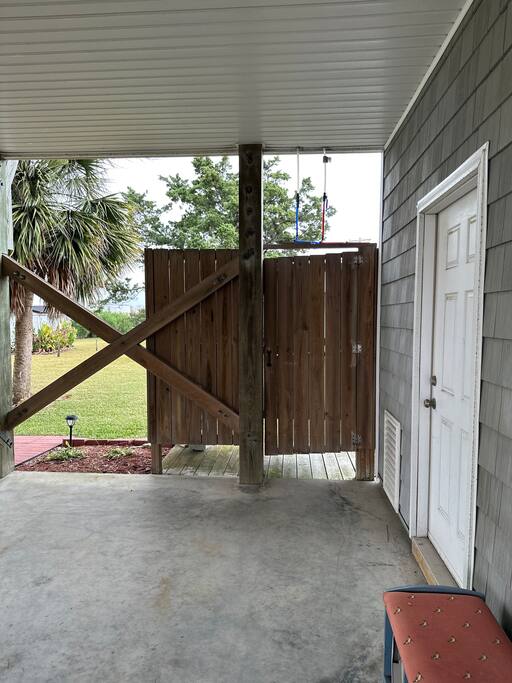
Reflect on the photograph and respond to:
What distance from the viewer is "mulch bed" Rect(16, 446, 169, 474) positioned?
404 centimetres

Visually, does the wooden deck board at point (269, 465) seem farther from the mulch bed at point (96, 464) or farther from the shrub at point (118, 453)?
the shrub at point (118, 453)

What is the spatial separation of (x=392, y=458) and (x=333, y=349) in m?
0.95

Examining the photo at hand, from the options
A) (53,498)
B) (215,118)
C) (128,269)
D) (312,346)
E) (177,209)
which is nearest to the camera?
(215,118)

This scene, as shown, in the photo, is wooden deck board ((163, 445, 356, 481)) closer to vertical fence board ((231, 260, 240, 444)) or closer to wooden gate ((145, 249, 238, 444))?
wooden gate ((145, 249, 238, 444))

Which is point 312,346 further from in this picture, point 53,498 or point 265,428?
point 53,498

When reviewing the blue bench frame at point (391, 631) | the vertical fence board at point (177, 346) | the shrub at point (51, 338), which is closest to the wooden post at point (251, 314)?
the vertical fence board at point (177, 346)

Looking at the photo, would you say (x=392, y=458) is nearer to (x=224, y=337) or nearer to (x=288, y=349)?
(x=288, y=349)

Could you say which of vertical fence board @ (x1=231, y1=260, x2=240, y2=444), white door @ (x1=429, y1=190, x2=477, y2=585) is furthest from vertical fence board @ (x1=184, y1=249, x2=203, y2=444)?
white door @ (x1=429, y1=190, x2=477, y2=585)

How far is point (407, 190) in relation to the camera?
2863mm

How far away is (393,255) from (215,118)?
1.50m

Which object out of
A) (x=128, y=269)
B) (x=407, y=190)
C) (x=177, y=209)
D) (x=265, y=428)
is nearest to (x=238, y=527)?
(x=265, y=428)

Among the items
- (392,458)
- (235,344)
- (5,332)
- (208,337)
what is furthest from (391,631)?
(5,332)

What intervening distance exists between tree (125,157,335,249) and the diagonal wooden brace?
9495 millimetres

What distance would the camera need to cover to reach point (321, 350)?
3.71 m
